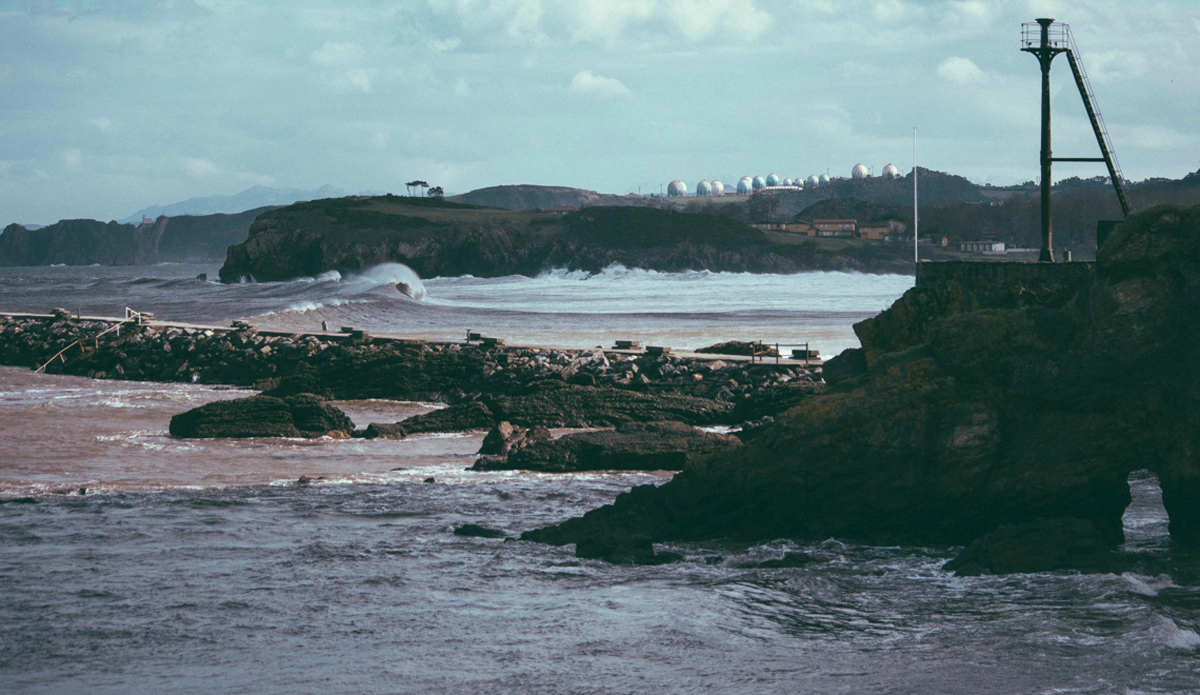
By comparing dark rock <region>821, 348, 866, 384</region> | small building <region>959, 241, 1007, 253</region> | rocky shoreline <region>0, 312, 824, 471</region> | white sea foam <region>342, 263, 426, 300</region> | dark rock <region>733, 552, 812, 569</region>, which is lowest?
dark rock <region>733, 552, 812, 569</region>

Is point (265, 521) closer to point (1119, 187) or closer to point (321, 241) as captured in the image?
point (1119, 187)

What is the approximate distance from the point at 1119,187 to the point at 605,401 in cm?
1108

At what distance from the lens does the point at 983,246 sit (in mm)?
125000

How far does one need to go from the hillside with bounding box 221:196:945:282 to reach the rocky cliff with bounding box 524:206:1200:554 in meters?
112

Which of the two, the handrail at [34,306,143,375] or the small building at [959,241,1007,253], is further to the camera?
the small building at [959,241,1007,253]

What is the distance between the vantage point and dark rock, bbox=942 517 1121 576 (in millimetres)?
12141

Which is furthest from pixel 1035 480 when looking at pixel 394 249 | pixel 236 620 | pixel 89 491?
pixel 394 249

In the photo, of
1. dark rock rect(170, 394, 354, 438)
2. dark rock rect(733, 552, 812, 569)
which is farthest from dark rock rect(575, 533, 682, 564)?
dark rock rect(170, 394, 354, 438)

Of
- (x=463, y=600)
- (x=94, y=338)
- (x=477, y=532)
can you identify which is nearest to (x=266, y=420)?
(x=477, y=532)

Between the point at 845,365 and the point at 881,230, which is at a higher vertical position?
the point at 881,230

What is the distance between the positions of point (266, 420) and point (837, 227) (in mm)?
132712

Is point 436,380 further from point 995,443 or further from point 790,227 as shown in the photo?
point 790,227

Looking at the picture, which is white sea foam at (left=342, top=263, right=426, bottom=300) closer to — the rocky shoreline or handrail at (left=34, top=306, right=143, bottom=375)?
handrail at (left=34, top=306, right=143, bottom=375)

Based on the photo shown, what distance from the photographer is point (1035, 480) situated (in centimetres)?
1337
